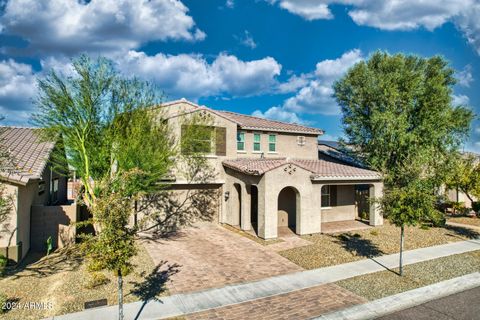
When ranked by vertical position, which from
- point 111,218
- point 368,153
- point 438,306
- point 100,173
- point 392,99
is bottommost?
point 438,306

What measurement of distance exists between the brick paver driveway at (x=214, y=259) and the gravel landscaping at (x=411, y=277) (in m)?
2.64

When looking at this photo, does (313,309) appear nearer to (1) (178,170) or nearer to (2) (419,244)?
(2) (419,244)

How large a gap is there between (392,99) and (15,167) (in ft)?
80.8

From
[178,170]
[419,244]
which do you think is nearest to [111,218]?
[178,170]

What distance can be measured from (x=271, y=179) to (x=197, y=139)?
592 cm

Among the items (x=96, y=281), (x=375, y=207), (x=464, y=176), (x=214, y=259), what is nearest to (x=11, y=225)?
(x=96, y=281)

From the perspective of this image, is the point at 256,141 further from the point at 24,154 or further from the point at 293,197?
the point at 24,154

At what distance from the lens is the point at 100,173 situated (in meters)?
16.8

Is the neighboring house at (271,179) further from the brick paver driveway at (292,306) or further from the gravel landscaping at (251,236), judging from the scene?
the brick paver driveway at (292,306)

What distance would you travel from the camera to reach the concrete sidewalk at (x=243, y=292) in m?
9.19

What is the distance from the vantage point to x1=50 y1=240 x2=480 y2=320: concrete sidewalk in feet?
30.1

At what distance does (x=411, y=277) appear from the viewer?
12398mm

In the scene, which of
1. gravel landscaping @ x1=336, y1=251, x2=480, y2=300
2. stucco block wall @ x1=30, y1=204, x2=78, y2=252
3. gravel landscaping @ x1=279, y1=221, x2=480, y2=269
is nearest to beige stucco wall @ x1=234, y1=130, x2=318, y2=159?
gravel landscaping @ x1=279, y1=221, x2=480, y2=269

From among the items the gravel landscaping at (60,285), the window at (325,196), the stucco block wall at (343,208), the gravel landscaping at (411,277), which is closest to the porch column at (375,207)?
the stucco block wall at (343,208)
